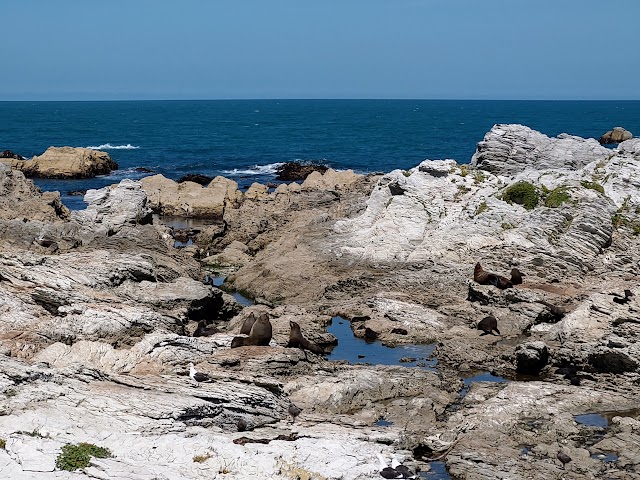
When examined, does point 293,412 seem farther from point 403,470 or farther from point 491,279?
point 491,279

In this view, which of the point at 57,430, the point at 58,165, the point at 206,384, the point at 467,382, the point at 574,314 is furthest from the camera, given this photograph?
the point at 58,165

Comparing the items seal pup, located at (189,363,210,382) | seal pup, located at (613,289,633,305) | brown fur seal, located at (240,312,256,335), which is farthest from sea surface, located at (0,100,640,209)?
seal pup, located at (613,289,633,305)

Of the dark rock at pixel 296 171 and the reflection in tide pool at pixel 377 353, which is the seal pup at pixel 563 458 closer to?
the reflection in tide pool at pixel 377 353

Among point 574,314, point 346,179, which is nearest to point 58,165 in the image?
point 346,179

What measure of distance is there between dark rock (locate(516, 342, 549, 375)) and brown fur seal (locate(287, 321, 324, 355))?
6.70 m

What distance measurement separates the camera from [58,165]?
252 ft

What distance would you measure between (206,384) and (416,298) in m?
13.2

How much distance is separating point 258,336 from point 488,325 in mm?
8720

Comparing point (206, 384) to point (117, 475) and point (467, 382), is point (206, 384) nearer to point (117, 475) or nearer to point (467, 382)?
point (117, 475)

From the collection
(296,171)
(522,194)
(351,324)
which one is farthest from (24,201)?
(296,171)

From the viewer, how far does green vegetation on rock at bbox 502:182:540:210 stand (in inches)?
1481

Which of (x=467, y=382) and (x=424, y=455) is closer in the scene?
(x=424, y=455)

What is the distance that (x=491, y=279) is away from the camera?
107 ft

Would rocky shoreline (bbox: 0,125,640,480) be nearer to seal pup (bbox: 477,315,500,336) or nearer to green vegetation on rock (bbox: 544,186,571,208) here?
green vegetation on rock (bbox: 544,186,571,208)
